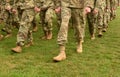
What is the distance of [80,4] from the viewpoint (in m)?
7.77

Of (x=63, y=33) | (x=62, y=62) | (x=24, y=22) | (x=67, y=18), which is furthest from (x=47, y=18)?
(x=62, y=62)

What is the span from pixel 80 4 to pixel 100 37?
3056 mm

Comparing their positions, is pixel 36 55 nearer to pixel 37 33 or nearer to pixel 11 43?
pixel 11 43

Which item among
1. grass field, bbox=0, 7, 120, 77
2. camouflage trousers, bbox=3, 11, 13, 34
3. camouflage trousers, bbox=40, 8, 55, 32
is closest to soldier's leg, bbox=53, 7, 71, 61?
grass field, bbox=0, 7, 120, 77

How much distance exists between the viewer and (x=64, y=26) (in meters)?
7.45

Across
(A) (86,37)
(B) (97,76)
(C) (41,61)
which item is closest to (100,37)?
(A) (86,37)

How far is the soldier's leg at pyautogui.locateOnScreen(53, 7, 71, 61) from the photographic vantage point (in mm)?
7395

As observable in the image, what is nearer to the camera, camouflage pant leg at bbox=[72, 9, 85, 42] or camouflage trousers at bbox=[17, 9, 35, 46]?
camouflage pant leg at bbox=[72, 9, 85, 42]

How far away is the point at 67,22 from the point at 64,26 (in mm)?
130

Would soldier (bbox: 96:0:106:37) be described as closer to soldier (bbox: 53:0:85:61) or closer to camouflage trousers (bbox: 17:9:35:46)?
soldier (bbox: 53:0:85:61)

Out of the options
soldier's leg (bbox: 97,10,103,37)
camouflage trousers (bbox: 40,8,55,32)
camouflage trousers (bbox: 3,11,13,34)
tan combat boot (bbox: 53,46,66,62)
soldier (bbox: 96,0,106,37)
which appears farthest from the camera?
soldier's leg (bbox: 97,10,103,37)

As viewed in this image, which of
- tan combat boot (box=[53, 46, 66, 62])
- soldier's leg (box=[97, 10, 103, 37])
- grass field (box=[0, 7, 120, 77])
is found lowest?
grass field (box=[0, 7, 120, 77])

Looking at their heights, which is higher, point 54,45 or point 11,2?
point 11,2

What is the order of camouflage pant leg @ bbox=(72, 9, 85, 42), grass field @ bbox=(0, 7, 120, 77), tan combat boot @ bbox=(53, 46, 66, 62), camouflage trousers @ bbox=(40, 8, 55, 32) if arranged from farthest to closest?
camouflage trousers @ bbox=(40, 8, 55, 32) → camouflage pant leg @ bbox=(72, 9, 85, 42) → tan combat boot @ bbox=(53, 46, 66, 62) → grass field @ bbox=(0, 7, 120, 77)
